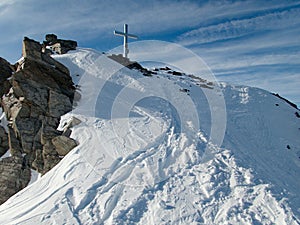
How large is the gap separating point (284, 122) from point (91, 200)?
12559 millimetres

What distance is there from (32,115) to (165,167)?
835 centimetres

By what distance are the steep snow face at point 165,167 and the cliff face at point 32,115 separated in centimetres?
83

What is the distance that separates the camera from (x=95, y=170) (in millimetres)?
9188

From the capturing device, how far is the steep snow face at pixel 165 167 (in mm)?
7441

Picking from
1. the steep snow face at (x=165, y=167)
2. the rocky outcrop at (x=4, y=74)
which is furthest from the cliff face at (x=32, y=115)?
the steep snow face at (x=165, y=167)

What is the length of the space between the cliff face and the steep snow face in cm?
83

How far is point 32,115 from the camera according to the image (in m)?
13.9

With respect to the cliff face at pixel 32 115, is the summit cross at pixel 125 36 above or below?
above

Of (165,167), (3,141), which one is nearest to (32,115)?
(3,141)

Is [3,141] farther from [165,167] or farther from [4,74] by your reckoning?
[165,167]

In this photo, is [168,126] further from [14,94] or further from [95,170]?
[14,94]

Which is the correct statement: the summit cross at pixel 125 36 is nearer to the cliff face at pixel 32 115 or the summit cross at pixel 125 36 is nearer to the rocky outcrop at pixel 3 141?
the cliff face at pixel 32 115

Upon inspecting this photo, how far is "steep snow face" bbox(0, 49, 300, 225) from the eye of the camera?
744 cm

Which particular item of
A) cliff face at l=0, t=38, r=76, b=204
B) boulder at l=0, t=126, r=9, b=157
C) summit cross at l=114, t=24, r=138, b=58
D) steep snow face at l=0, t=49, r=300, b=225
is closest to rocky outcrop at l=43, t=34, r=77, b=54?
summit cross at l=114, t=24, r=138, b=58
